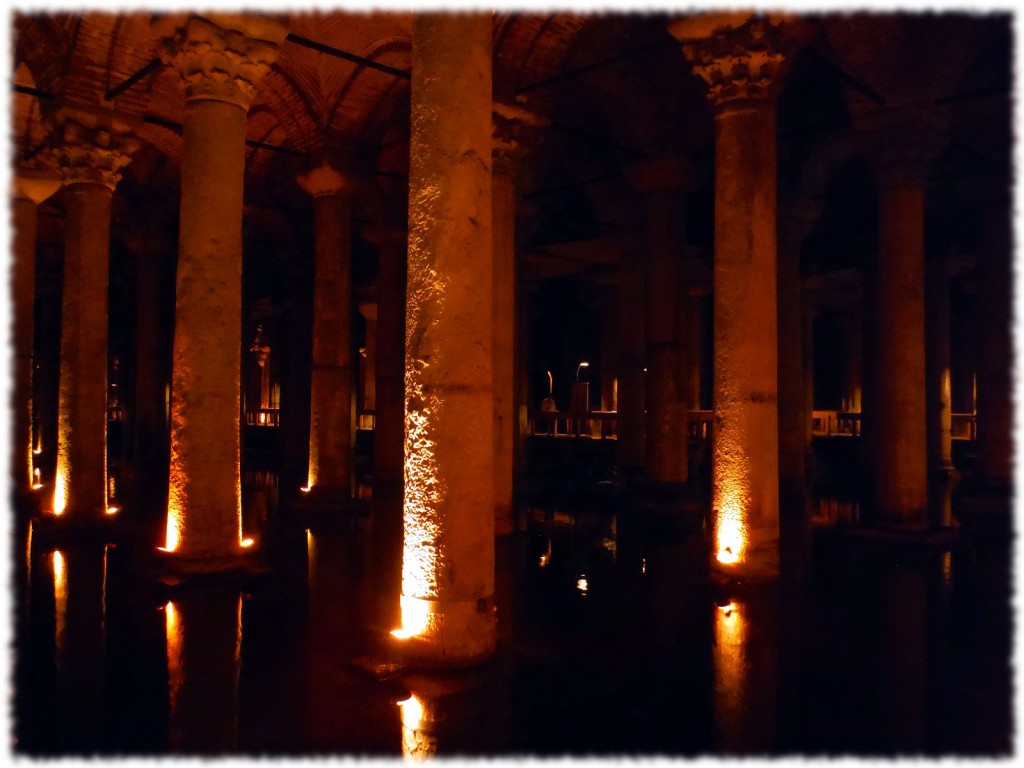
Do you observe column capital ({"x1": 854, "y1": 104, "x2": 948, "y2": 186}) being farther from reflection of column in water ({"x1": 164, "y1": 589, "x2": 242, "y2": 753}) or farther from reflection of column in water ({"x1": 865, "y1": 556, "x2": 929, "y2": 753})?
reflection of column in water ({"x1": 164, "y1": 589, "x2": 242, "y2": 753})

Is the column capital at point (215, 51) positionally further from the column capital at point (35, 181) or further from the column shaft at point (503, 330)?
the column capital at point (35, 181)

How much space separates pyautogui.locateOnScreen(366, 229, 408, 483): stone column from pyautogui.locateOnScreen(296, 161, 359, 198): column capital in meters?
3.17

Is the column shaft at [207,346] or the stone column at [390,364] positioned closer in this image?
the column shaft at [207,346]

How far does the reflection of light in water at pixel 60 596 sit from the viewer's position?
6215 mm

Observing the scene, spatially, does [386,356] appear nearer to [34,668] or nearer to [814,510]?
[814,510]

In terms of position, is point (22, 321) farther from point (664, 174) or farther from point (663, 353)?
point (664, 174)

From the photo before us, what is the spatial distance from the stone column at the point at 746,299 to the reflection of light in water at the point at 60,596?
5.96 metres

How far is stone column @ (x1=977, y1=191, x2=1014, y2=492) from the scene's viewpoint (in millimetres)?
13469

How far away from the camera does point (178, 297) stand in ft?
24.9

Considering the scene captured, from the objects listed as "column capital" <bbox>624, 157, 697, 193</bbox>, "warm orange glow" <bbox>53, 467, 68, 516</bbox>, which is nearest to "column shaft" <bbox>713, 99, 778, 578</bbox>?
"column capital" <bbox>624, 157, 697, 193</bbox>

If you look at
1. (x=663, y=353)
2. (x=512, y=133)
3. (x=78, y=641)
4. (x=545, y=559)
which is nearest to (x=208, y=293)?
(x=78, y=641)

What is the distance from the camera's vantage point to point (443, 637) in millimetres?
5395

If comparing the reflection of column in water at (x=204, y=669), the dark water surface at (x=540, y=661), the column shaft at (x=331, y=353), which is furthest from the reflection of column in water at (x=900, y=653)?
the column shaft at (x=331, y=353)

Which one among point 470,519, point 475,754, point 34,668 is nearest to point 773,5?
point 470,519
